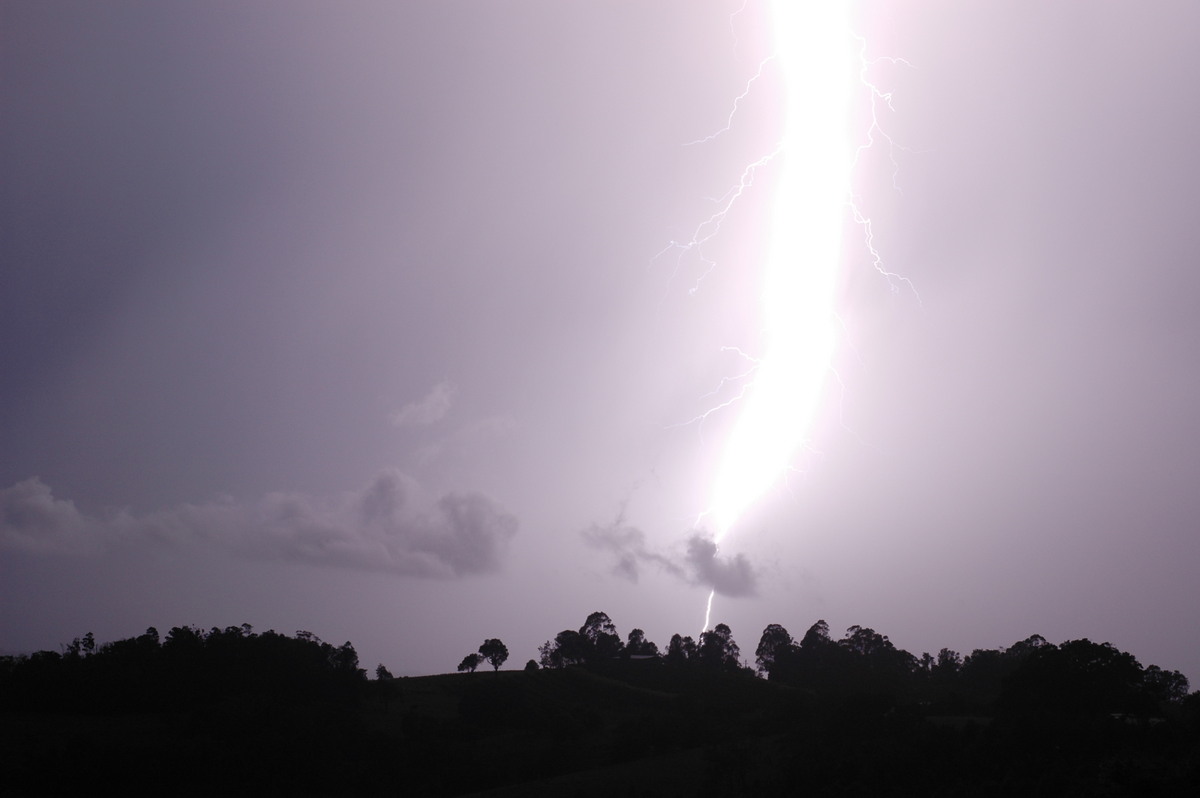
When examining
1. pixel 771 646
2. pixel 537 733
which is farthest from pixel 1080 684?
pixel 771 646

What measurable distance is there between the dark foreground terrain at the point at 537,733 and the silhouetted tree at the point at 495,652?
77.5 feet

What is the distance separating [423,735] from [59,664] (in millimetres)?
31930

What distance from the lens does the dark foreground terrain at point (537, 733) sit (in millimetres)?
34781

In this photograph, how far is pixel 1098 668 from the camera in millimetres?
45719

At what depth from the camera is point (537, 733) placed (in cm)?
6200

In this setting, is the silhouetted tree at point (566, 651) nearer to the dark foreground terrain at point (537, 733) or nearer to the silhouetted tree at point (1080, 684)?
the dark foreground terrain at point (537, 733)

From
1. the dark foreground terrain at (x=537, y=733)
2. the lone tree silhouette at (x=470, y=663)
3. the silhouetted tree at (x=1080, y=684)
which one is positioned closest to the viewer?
the dark foreground terrain at (x=537, y=733)

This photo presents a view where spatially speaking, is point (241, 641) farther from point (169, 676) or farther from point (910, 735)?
point (910, 735)

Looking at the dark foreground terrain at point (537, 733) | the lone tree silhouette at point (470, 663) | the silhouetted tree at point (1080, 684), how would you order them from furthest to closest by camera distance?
the lone tree silhouette at point (470, 663) < the silhouetted tree at point (1080, 684) < the dark foreground terrain at point (537, 733)

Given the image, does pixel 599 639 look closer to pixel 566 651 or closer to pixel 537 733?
pixel 566 651

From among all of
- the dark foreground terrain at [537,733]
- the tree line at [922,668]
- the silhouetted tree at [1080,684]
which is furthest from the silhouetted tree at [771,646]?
the silhouetted tree at [1080,684]

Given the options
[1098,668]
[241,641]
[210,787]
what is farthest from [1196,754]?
[241,641]

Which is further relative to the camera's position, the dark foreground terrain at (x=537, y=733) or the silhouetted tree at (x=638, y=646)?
the silhouetted tree at (x=638, y=646)

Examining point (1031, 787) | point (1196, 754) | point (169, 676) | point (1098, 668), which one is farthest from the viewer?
point (169, 676)
